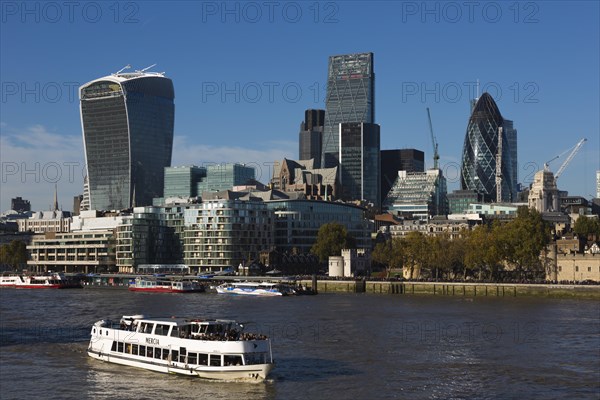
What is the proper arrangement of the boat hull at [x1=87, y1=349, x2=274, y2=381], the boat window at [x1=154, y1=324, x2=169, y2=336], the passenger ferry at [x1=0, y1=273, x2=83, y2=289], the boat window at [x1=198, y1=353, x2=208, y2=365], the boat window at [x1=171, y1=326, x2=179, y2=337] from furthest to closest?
1. the passenger ferry at [x1=0, y1=273, x2=83, y2=289]
2. the boat window at [x1=154, y1=324, x2=169, y2=336]
3. the boat window at [x1=171, y1=326, x2=179, y2=337]
4. the boat window at [x1=198, y1=353, x2=208, y2=365]
5. the boat hull at [x1=87, y1=349, x2=274, y2=381]

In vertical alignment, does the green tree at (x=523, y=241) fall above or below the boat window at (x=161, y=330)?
above

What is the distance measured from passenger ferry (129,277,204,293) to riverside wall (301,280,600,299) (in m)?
21.8

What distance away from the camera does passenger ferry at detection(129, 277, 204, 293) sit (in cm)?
17200

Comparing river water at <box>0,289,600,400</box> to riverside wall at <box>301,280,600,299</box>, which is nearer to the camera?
river water at <box>0,289,600,400</box>

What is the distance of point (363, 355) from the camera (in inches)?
2803

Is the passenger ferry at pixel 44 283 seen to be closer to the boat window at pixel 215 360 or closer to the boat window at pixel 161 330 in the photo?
the boat window at pixel 161 330

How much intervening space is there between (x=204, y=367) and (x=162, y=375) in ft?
13.1

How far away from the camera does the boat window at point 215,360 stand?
62000mm

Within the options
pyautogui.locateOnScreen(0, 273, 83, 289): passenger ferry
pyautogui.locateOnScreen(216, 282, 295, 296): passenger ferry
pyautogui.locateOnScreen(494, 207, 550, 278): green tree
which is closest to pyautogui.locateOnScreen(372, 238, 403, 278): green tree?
pyautogui.locateOnScreen(494, 207, 550, 278): green tree

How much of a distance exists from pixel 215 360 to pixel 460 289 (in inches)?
3796

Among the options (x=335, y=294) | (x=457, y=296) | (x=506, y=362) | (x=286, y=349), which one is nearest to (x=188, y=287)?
(x=335, y=294)

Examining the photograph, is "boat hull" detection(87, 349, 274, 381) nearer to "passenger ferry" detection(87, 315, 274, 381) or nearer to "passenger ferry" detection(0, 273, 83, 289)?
"passenger ferry" detection(87, 315, 274, 381)

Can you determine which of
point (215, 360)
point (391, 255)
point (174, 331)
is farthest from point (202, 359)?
point (391, 255)

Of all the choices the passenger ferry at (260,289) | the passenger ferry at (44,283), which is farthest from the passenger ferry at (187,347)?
the passenger ferry at (44,283)
